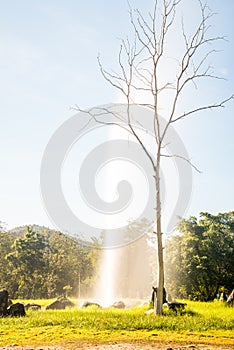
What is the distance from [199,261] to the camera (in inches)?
1102

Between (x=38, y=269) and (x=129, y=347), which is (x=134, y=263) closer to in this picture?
(x=38, y=269)

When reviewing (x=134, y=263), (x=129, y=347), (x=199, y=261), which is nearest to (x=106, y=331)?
(x=129, y=347)

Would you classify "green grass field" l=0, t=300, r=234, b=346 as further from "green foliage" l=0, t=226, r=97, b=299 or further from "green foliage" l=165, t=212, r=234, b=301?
"green foliage" l=0, t=226, r=97, b=299

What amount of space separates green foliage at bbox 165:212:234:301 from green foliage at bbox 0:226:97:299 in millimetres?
11551

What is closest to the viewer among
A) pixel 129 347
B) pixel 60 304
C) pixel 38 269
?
pixel 129 347

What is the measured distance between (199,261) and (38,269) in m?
20.2

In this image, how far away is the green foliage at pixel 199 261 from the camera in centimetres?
2830

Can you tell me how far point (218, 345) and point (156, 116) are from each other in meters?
8.78

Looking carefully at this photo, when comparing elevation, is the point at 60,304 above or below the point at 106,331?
above

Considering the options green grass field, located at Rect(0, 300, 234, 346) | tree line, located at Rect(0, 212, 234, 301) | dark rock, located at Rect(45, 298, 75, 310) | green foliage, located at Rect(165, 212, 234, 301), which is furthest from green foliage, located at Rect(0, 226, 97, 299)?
green grass field, located at Rect(0, 300, 234, 346)

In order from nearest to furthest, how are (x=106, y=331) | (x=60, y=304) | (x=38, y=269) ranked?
(x=106, y=331) → (x=60, y=304) → (x=38, y=269)

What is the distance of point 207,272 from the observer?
93.2 ft

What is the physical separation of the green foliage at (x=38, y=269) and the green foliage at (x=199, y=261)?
1155cm

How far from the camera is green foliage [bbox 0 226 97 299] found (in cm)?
4062
